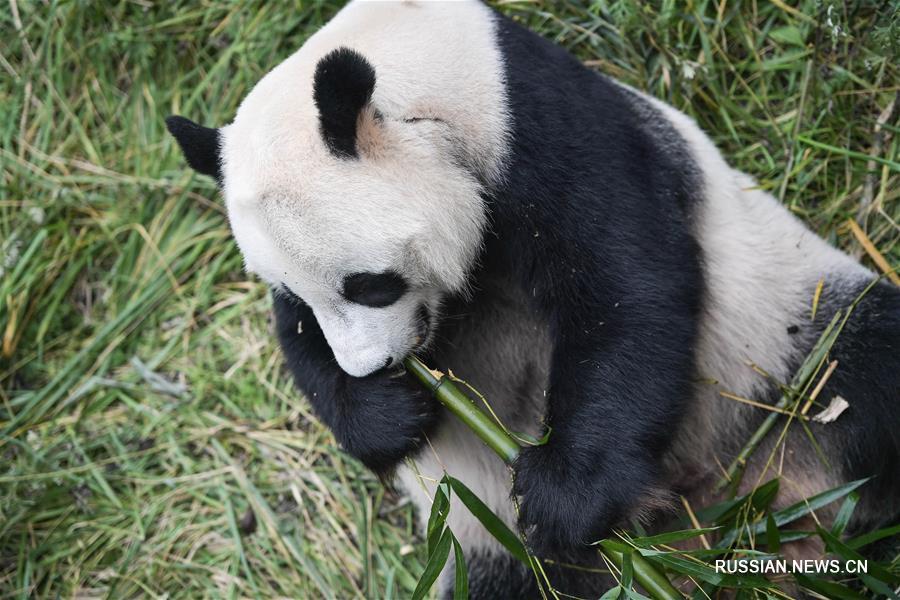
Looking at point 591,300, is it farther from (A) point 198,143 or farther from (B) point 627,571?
(A) point 198,143

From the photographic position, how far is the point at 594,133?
2867mm

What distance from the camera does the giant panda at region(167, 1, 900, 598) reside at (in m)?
2.59

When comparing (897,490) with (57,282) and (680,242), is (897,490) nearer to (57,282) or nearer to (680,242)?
(680,242)

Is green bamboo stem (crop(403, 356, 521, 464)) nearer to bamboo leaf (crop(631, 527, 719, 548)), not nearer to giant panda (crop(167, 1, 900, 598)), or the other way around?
giant panda (crop(167, 1, 900, 598))

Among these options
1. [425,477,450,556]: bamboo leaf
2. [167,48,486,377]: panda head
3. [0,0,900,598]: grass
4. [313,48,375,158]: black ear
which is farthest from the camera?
[0,0,900,598]: grass

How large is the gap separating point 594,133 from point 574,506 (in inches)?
46.1

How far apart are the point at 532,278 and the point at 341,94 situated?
2.91 ft

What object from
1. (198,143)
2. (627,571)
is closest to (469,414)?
(627,571)

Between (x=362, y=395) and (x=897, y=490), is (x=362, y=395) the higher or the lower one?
the higher one

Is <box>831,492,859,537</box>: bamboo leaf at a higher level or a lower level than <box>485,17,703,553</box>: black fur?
lower

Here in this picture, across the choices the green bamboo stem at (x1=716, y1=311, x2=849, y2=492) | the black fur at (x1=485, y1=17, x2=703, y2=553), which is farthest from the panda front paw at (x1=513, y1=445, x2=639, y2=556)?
the green bamboo stem at (x1=716, y1=311, x2=849, y2=492)

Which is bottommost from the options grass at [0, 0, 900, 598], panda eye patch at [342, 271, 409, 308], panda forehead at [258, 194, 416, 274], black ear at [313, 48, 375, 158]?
grass at [0, 0, 900, 598]

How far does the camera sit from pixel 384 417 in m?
3.01

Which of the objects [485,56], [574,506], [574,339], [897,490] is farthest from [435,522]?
[897,490]
